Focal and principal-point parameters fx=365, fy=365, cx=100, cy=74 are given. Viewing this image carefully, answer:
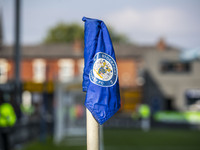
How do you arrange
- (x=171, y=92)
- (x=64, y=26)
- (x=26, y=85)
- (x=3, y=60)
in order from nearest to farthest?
(x=26, y=85) → (x=171, y=92) → (x=3, y=60) → (x=64, y=26)

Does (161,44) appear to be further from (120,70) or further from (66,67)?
(66,67)

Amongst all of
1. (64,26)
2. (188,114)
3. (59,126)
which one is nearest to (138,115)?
(188,114)

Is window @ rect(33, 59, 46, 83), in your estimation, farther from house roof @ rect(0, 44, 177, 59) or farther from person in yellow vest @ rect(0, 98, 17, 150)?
person in yellow vest @ rect(0, 98, 17, 150)

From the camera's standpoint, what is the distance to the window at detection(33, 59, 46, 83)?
4822cm

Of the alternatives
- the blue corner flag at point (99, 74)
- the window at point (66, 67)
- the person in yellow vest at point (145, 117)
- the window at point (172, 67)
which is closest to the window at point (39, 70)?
the window at point (66, 67)

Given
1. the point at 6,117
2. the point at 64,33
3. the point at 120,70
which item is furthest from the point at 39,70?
the point at 6,117

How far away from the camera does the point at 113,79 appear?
416 centimetres

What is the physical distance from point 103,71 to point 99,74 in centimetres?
A: 6

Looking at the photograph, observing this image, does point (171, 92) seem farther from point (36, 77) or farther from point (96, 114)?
point (96, 114)

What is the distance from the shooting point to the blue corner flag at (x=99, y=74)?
407cm

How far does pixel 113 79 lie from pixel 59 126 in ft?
51.0

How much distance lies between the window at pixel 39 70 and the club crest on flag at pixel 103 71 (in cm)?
4444

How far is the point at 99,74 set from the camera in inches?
160

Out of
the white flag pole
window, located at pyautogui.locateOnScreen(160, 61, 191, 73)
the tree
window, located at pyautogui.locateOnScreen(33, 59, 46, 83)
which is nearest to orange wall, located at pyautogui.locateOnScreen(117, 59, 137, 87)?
window, located at pyautogui.locateOnScreen(33, 59, 46, 83)
